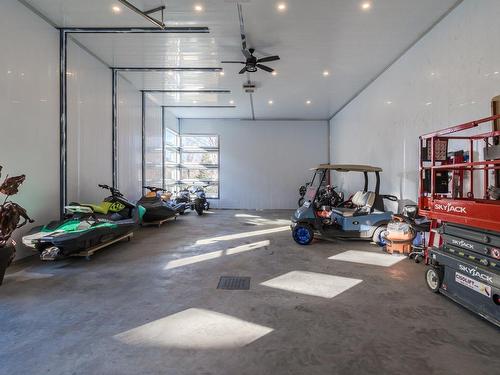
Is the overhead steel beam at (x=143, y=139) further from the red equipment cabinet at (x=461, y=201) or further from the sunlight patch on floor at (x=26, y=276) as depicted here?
the red equipment cabinet at (x=461, y=201)

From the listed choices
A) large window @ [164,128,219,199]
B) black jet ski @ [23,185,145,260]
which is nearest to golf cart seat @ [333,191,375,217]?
black jet ski @ [23,185,145,260]

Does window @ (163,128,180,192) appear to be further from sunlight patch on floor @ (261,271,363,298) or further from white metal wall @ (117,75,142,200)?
sunlight patch on floor @ (261,271,363,298)

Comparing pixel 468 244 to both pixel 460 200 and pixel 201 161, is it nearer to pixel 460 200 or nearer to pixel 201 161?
pixel 460 200

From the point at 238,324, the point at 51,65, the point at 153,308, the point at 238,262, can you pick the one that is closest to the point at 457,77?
the point at 238,262

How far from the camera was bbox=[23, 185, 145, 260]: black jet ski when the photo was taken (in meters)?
3.88

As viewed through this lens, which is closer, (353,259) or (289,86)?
(353,259)

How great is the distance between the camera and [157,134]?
10016 millimetres

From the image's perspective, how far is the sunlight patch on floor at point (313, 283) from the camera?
3168mm

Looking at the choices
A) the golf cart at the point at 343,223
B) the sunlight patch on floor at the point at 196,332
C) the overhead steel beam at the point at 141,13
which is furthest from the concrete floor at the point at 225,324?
the overhead steel beam at the point at 141,13

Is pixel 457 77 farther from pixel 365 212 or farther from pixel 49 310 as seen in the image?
pixel 49 310

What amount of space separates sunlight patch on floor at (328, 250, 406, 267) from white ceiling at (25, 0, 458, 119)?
13.0 ft

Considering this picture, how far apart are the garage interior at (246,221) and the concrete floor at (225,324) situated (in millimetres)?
19

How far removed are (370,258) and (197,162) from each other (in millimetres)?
9295

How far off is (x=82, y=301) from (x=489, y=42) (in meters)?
5.81
